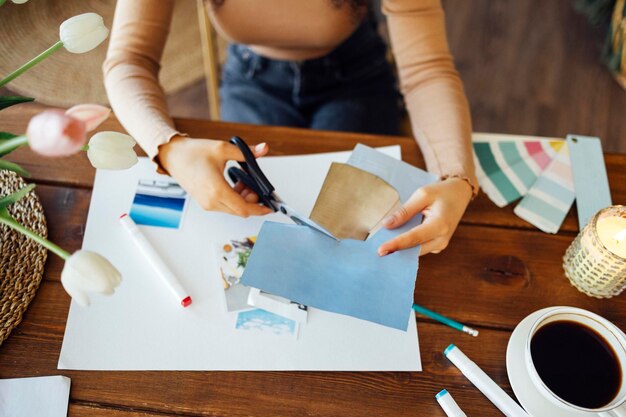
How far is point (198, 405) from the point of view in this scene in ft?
1.91

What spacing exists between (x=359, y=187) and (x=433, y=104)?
21 centimetres

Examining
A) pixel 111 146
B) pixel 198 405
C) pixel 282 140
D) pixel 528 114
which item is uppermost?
pixel 111 146

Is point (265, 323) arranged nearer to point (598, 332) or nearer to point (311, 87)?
point (598, 332)

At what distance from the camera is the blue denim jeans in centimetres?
104

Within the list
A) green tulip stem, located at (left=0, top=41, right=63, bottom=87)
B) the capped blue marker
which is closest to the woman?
the capped blue marker

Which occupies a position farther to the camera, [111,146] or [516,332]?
[516,332]

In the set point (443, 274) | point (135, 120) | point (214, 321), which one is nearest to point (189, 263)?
point (214, 321)

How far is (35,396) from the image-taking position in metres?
0.57

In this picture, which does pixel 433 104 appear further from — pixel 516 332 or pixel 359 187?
pixel 516 332

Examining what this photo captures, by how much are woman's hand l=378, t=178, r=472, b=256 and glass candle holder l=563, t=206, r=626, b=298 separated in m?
0.15

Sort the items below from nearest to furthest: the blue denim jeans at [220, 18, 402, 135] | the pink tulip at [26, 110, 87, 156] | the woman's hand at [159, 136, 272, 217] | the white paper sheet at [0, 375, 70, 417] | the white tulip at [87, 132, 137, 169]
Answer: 1. the pink tulip at [26, 110, 87, 156]
2. the white tulip at [87, 132, 137, 169]
3. the white paper sheet at [0, 375, 70, 417]
4. the woman's hand at [159, 136, 272, 217]
5. the blue denim jeans at [220, 18, 402, 135]

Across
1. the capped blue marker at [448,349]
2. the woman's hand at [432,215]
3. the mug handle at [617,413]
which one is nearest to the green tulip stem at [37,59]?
the woman's hand at [432,215]

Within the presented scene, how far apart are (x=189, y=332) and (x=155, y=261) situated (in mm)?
100

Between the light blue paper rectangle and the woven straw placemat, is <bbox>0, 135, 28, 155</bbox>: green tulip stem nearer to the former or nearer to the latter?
the woven straw placemat
